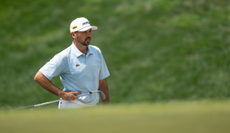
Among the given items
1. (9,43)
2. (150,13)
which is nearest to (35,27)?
(9,43)

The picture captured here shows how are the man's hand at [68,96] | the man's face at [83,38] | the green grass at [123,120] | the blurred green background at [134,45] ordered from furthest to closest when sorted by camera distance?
1. the blurred green background at [134,45]
2. the man's face at [83,38]
3. the man's hand at [68,96]
4. the green grass at [123,120]

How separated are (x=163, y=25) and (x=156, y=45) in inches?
84.2

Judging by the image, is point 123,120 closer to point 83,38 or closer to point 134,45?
point 83,38

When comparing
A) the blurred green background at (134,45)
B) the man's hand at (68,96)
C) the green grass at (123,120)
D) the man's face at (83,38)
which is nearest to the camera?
the green grass at (123,120)

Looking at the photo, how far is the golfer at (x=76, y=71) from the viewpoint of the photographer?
4.86 metres

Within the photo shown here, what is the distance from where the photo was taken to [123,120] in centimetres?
145

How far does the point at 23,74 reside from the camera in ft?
60.8

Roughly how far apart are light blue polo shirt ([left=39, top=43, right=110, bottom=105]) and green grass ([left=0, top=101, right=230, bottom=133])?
10.6 ft

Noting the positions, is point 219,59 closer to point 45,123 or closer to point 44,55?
point 44,55

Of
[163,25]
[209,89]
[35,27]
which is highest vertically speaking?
[35,27]

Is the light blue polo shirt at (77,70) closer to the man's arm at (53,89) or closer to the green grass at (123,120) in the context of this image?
the man's arm at (53,89)

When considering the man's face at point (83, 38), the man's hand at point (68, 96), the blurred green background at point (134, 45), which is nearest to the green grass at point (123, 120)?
the man's hand at point (68, 96)

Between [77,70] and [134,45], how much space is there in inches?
526

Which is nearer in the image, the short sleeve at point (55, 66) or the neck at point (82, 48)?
the short sleeve at point (55, 66)
